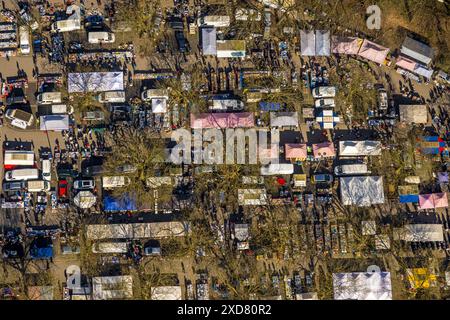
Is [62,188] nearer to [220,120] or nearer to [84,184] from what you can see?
[84,184]

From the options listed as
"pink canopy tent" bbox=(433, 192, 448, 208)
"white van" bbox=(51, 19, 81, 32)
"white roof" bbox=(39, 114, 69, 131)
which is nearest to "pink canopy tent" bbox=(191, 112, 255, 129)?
"white roof" bbox=(39, 114, 69, 131)

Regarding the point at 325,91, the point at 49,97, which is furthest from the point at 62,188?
the point at 325,91

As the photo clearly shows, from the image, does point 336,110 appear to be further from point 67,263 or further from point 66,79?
point 67,263

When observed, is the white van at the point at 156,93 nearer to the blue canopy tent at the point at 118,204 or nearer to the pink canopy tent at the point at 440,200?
the blue canopy tent at the point at 118,204

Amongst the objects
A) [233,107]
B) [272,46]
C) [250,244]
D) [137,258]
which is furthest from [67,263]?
[272,46]

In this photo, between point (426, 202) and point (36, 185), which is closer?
point (36, 185)
